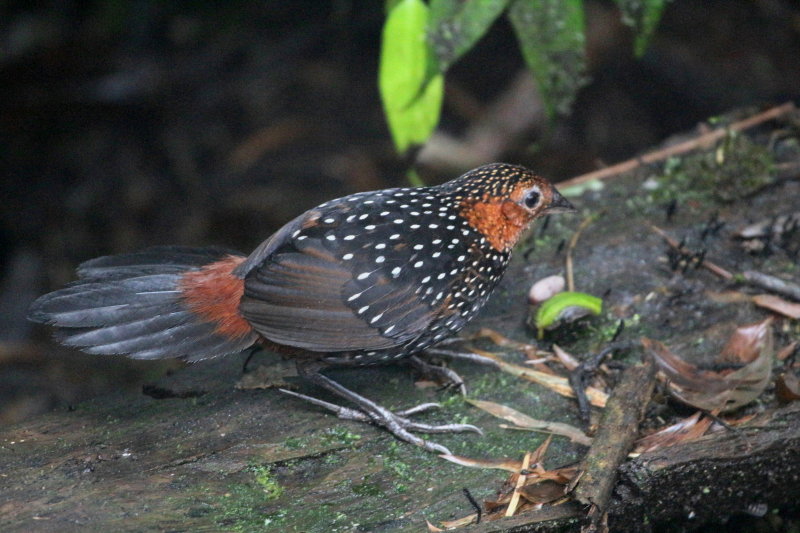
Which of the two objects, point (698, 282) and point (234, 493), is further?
point (698, 282)

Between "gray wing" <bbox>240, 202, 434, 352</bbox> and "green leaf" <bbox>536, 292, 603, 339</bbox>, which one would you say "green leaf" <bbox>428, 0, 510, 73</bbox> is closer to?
"gray wing" <bbox>240, 202, 434, 352</bbox>

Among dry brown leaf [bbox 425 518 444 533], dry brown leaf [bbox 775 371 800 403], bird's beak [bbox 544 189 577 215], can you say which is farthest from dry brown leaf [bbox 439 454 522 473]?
bird's beak [bbox 544 189 577 215]

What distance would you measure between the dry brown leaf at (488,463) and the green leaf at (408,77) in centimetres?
161

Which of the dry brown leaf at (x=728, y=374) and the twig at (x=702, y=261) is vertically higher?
the twig at (x=702, y=261)

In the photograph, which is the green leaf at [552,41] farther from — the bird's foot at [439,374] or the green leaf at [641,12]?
the bird's foot at [439,374]

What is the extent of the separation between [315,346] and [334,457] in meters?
0.41

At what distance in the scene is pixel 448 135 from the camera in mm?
6715

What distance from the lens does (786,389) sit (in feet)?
10.6

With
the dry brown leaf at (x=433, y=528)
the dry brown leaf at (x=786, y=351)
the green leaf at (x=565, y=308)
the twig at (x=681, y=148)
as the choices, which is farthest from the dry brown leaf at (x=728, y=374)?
the twig at (x=681, y=148)

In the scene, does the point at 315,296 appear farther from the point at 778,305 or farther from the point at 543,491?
the point at 778,305

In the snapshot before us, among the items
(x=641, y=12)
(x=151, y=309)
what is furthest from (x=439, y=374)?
(x=641, y=12)

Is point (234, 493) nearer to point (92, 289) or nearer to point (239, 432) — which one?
point (239, 432)

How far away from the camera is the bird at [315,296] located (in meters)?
3.19

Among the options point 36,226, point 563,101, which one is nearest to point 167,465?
point 563,101
